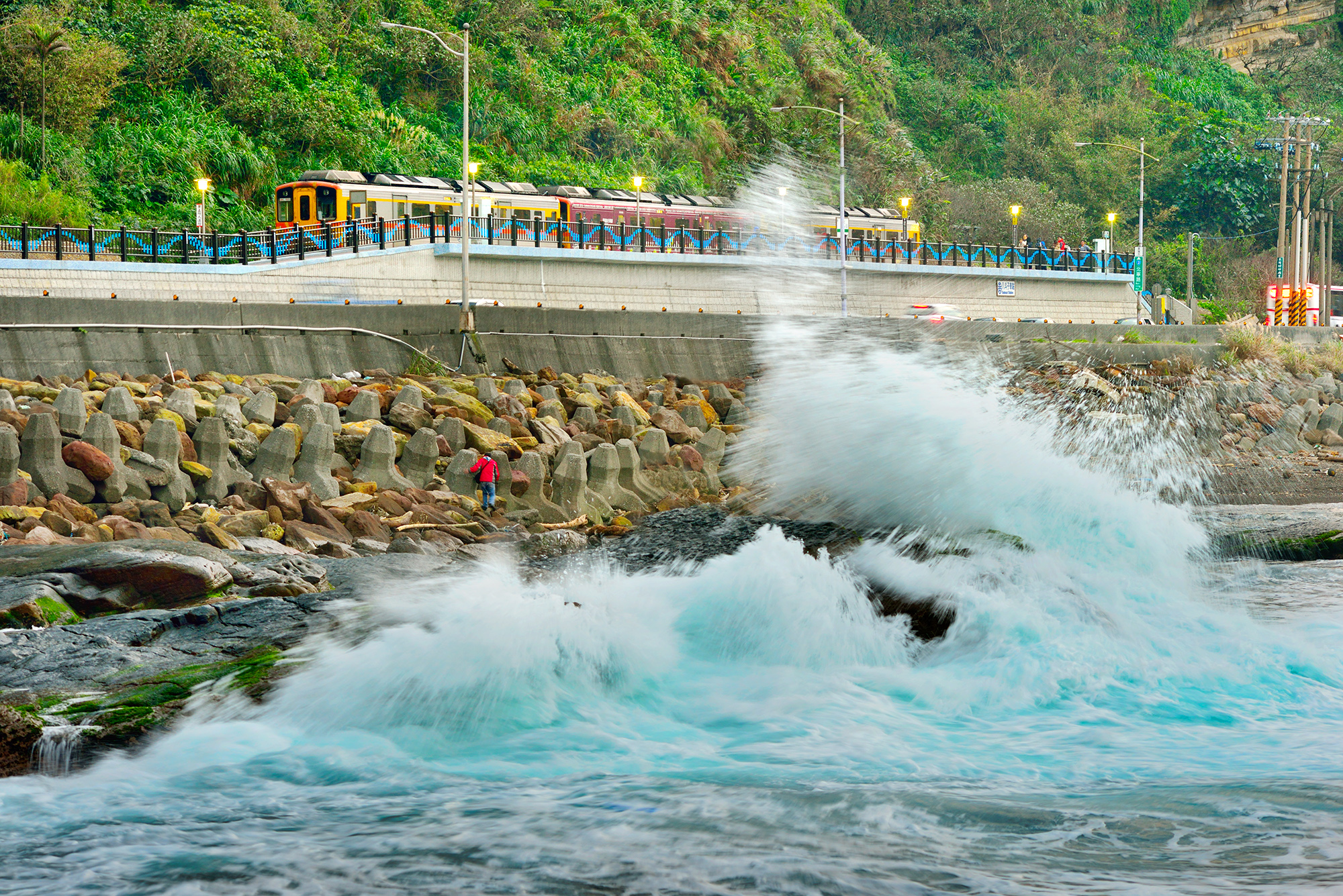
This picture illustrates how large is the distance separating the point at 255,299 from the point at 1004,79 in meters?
69.1

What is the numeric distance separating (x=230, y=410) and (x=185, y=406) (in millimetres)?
680

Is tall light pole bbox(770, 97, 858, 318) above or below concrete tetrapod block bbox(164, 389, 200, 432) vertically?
above

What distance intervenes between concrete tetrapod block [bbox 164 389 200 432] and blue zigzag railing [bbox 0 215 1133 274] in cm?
929

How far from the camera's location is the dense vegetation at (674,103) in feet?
136

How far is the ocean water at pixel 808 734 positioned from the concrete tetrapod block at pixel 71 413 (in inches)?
277

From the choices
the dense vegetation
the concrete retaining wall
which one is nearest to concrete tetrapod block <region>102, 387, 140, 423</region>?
the concrete retaining wall

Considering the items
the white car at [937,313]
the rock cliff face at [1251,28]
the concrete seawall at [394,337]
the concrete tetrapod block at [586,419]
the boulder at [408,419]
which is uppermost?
the rock cliff face at [1251,28]

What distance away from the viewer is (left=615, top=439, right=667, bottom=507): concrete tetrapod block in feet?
62.5

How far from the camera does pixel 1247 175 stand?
70.4 meters

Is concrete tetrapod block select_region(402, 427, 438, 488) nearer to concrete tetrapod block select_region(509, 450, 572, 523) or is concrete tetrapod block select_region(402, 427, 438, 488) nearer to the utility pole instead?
concrete tetrapod block select_region(509, 450, 572, 523)

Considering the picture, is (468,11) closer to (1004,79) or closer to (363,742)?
(1004,79)

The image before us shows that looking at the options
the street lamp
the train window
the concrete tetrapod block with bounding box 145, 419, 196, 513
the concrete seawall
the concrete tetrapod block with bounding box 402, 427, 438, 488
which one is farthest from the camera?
the train window

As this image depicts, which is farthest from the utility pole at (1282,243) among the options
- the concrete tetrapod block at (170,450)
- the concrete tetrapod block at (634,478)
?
the concrete tetrapod block at (170,450)

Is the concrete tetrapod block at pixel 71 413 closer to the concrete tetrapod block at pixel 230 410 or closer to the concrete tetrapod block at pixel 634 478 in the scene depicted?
the concrete tetrapod block at pixel 230 410
